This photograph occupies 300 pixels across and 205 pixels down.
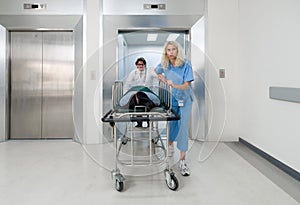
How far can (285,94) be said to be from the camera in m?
2.58

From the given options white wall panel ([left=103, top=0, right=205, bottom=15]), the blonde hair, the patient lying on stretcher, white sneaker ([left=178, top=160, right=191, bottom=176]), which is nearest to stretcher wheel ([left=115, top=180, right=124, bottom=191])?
the patient lying on stretcher

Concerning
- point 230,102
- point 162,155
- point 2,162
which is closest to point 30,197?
point 2,162

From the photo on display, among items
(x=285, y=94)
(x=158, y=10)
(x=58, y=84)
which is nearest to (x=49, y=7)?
(x=58, y=84)

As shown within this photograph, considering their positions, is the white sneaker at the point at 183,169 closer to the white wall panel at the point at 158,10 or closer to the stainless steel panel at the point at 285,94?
the stainless steel panel at the point at 285,94

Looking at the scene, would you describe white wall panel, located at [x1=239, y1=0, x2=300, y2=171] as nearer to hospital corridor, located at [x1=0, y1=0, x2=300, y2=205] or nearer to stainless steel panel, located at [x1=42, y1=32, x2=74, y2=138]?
hospital corridor, located at [x1=0, y1=0, x2=300, y2=205]

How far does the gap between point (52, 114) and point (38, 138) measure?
0.47 meters

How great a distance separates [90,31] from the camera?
12.9ft

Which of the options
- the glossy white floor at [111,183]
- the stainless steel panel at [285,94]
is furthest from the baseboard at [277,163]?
the stainless steel panel at [285,94]

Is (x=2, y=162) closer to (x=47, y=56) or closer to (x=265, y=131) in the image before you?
(x=47, y=56)

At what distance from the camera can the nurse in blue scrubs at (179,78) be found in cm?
244

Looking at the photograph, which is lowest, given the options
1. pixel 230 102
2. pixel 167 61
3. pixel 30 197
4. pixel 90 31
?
pixel 30 197

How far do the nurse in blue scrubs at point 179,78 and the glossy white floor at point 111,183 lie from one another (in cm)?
37

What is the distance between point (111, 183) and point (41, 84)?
256 cm

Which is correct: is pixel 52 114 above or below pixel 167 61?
below
